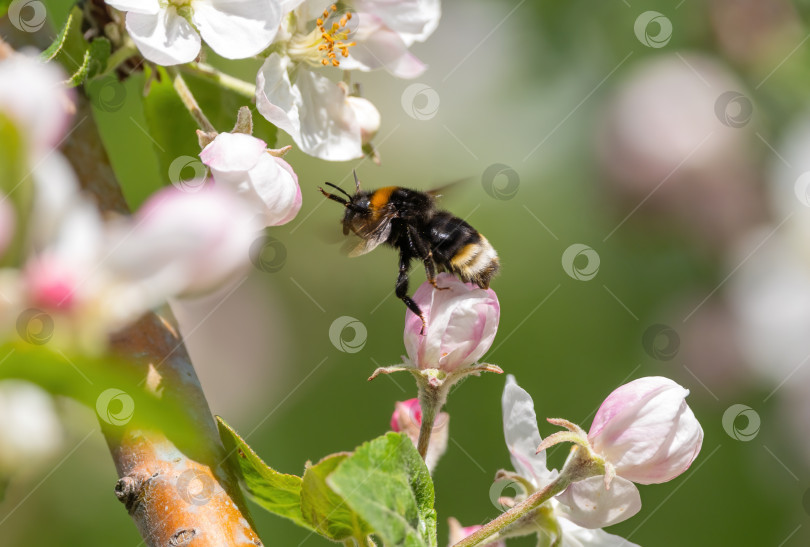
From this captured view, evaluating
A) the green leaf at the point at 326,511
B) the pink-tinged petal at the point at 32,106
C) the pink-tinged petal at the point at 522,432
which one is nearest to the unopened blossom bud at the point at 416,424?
the pink-tinged petal at the point at 522,432

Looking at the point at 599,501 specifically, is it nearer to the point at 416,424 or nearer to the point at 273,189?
the point at 416,424

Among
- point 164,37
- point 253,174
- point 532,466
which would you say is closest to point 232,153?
point 253,174

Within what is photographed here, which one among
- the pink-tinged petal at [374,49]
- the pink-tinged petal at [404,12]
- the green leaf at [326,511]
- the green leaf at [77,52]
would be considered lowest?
the green leaf at [326,511]

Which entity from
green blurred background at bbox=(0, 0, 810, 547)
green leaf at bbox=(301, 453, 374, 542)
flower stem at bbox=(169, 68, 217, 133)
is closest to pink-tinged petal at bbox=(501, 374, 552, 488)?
green leaf at bbox=(301, 453, 374, 542)

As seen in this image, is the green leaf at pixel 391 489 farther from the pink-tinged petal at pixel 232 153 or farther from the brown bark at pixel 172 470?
the pink-tinged petal at pixel 232 153

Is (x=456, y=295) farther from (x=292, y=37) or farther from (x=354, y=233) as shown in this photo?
(x=292, y=37)

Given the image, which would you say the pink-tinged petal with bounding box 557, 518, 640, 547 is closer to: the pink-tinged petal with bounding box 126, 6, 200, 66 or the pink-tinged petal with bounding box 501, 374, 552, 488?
the pink-tinged petal with bounding box 501, 374, 552, 488

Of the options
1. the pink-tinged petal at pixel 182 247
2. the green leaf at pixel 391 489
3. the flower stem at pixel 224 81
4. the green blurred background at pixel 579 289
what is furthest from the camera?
the green blurred background at pixel 579 289
